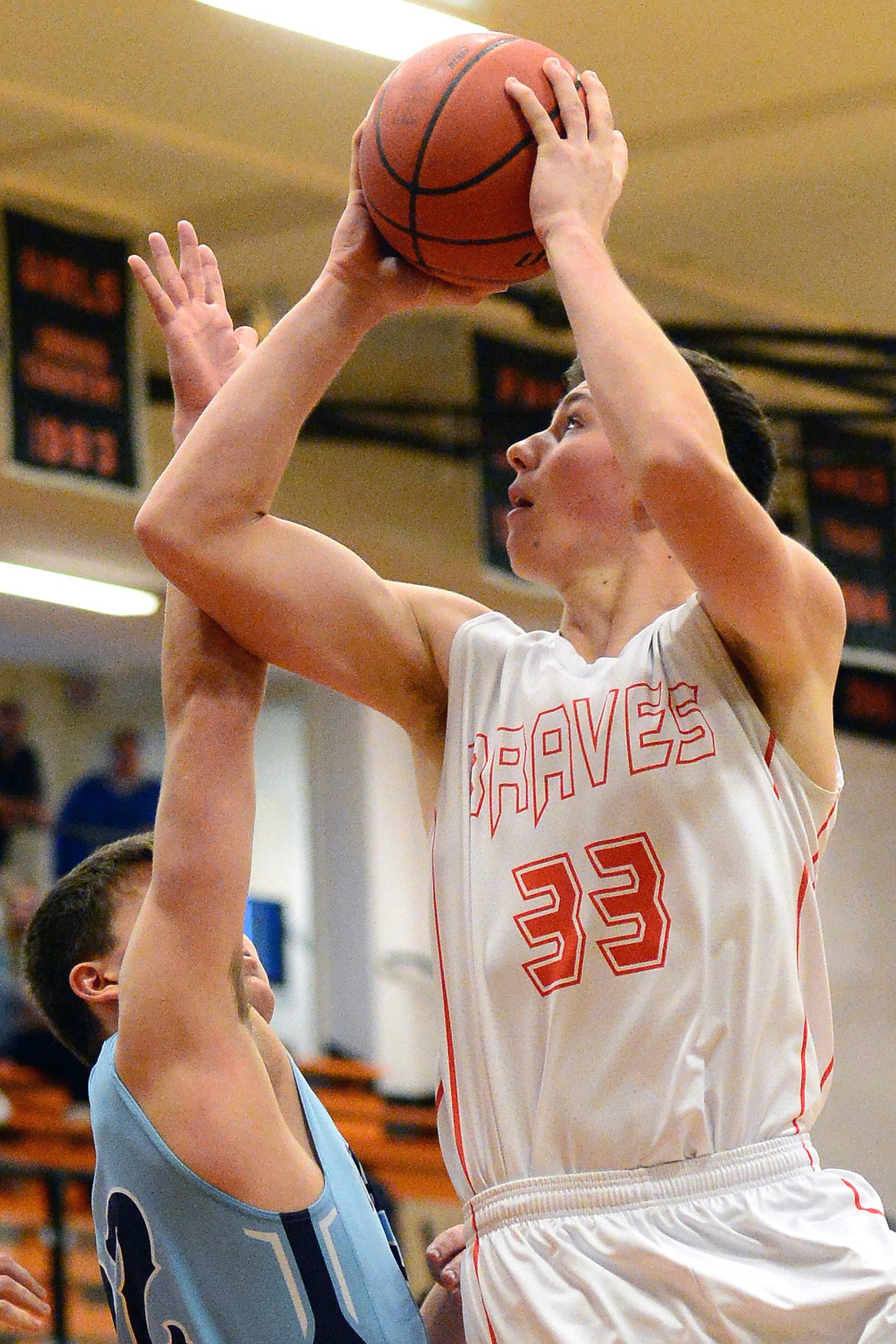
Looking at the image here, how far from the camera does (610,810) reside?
230cm

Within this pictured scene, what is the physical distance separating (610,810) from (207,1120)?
2.24ft

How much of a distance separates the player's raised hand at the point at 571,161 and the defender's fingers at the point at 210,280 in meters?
0.61

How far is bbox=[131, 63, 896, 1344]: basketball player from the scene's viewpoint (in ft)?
7.13

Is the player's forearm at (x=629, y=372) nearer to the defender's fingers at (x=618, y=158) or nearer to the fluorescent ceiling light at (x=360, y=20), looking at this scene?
the defender's fingers at (x=618, y=158)

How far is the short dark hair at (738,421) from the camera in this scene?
8.85 ft

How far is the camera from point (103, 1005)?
2.90 meters

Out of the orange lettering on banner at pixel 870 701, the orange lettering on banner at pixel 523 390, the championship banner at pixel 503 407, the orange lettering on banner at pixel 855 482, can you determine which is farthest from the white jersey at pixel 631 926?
the orange lettering on banner at pixel 870 701

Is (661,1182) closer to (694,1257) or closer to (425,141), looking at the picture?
(694,1257)

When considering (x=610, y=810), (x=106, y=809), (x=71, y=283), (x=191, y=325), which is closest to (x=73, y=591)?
(x=71, y=283)

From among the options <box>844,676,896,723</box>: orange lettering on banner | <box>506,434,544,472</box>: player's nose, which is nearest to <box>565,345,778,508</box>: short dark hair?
<box>506,434,544,472</box>: player's nose

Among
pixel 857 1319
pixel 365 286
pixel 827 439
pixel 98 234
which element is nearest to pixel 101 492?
pixel 98 234

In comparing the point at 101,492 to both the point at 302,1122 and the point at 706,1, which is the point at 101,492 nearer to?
the point at 706,1

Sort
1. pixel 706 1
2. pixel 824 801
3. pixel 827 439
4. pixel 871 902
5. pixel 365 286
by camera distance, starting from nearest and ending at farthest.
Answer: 1. pixel 824 801
2. pixel 365 286
3. pixel 706 1
4. pixel 827 439
5. pixel 871 902

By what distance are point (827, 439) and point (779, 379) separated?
2.04ft
